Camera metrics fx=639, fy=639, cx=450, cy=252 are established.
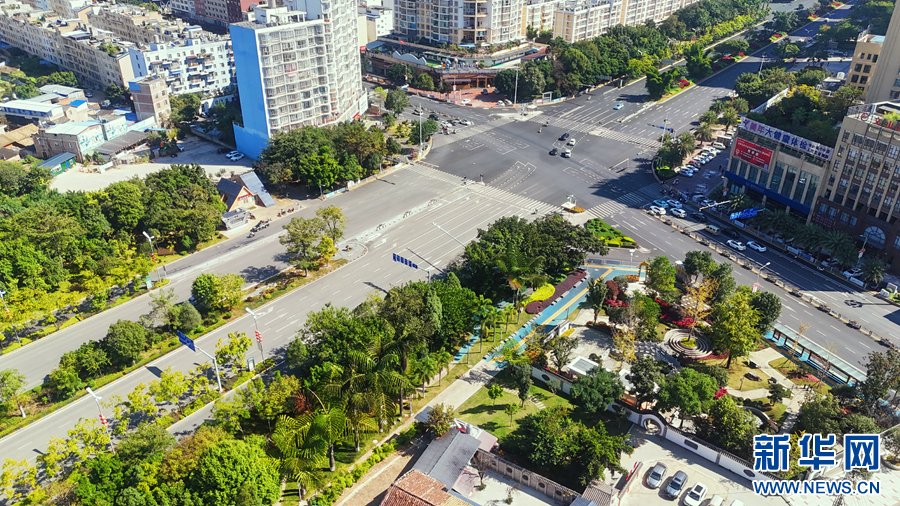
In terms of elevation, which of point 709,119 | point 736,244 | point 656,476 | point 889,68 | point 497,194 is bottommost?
point 497,194

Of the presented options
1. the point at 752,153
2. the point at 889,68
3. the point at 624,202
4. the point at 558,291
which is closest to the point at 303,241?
the point at 558,291

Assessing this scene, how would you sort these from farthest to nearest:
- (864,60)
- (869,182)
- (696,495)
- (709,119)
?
1. (709,119)
2. (864,60)
3. (869,182)
4. (696,495)

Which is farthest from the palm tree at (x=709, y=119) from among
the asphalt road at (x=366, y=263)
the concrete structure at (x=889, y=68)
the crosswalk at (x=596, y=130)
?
the asphalt road at (x=366, y=263)

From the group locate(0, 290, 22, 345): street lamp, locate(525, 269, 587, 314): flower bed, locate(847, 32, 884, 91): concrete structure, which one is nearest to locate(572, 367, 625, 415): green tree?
locate(525, 269, 587, 314): flower bed

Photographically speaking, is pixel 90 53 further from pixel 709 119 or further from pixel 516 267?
pixel 709 119

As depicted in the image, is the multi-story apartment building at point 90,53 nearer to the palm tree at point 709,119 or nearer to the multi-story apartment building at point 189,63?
the multi-story apartment building at point 189,63

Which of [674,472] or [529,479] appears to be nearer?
[529,479]
